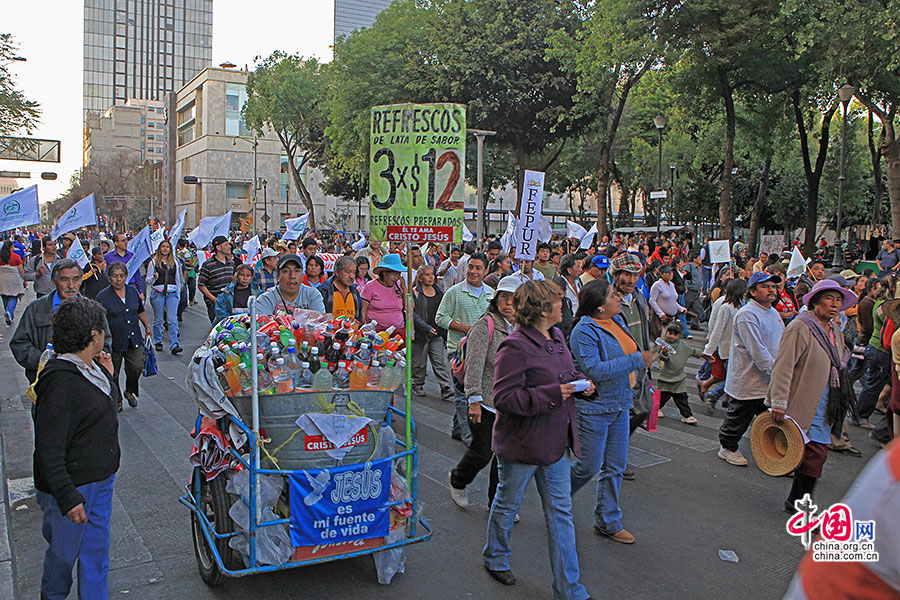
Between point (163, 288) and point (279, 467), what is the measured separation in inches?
377

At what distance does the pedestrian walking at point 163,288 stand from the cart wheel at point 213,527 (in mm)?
8638

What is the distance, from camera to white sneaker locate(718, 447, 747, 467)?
6.82m

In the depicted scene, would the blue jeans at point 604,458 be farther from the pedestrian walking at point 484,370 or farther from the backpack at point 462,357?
the backpack at point 462,357

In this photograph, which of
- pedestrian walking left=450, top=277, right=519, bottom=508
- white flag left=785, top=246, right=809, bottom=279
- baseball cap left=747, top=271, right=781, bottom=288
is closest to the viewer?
pedestrian walking left=450, top=277, right=519, bottom=508

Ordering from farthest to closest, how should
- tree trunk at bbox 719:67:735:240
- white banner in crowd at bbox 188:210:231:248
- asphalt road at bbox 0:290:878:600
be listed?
tree trunk at bbox 719:67:735:240 → white banner in crowd at bbox 188:210:231:248 → asphalt road at bbox 0:290:878:600

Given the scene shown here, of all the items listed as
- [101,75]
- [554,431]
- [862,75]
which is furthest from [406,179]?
[101,75]

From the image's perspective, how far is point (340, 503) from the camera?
13.2 feet

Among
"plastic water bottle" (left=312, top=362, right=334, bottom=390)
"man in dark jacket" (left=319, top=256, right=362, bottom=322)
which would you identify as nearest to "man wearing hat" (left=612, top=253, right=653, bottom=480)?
"plastic water bottle" (left=312, top=362, right=334, bottom=390)

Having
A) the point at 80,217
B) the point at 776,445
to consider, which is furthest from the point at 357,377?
the point at 80,217

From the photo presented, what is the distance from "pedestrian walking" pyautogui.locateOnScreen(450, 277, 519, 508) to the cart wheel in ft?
5.81

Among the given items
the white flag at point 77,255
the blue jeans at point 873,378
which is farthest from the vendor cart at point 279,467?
the white flag at point 77,255

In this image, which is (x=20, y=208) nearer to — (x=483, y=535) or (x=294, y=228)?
(x=483, y=535)

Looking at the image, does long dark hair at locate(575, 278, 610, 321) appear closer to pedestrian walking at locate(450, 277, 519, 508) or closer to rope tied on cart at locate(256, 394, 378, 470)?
pedestrian walking at locate(450, 277, 519, 508)

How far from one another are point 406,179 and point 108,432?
3145 millimetres
